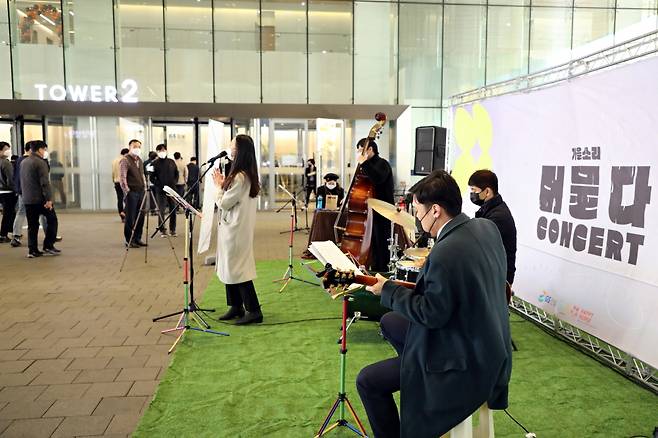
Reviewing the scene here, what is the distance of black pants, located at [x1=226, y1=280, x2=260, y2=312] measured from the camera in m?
4.93

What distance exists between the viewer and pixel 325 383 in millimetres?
3770

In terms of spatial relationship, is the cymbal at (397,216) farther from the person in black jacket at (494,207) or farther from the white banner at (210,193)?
the white banner at (210,193)

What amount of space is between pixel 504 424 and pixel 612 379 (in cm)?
120

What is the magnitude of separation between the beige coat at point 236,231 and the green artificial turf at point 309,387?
22.0 inches

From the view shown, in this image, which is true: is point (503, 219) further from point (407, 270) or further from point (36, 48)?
point (36, 48)

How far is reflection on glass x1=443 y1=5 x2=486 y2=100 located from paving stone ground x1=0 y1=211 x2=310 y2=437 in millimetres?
9482

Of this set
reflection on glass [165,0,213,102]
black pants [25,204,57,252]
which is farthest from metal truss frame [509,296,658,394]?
reflection on glass [165,0,213,102]

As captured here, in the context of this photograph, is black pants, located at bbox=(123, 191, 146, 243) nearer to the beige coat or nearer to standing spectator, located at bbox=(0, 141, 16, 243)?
standing spectator, located at bbox=(0, 141, 16, 243)

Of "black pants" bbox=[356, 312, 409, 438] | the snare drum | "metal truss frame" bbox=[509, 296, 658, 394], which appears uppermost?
the snare drum

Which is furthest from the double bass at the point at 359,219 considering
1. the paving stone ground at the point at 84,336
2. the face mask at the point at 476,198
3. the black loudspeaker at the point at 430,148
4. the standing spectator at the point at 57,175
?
the standing spectator at the point at 57,175

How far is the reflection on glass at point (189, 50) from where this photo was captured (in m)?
15.4

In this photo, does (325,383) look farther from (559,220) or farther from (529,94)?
(529,94)

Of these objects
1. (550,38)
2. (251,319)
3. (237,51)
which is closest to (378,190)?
(251,319)

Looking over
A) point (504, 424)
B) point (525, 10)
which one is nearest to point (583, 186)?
point (504, 424)
